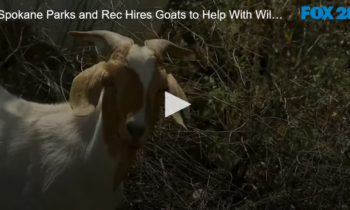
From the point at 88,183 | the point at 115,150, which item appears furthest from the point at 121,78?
the point at 88,183

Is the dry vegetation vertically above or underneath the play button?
underneath

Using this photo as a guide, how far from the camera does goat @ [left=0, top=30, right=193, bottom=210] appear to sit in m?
2.97

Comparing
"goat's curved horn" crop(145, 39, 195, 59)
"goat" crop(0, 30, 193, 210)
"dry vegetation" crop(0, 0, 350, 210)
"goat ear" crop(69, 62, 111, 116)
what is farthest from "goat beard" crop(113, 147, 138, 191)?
"dry vegetation" crop(0, 0, 350, 210)

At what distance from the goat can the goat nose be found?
0.04 meters

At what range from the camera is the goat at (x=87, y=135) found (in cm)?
297

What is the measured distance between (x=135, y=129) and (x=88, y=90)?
1.10 feet

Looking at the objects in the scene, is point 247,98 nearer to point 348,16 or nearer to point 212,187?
point 212,187

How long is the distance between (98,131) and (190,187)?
1481 mm

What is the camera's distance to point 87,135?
10.6 ft

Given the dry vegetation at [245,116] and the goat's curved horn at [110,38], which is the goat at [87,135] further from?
the dry vegetation at [245,116]

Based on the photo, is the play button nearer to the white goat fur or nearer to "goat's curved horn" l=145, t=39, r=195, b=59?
"goat's curved horn" l=145, t=39, r=195, b=59

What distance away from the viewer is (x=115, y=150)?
3.16 meters

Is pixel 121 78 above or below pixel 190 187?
above

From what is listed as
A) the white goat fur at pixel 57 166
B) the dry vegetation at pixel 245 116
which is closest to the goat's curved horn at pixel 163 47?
the white goat fur at pixel 57 166
